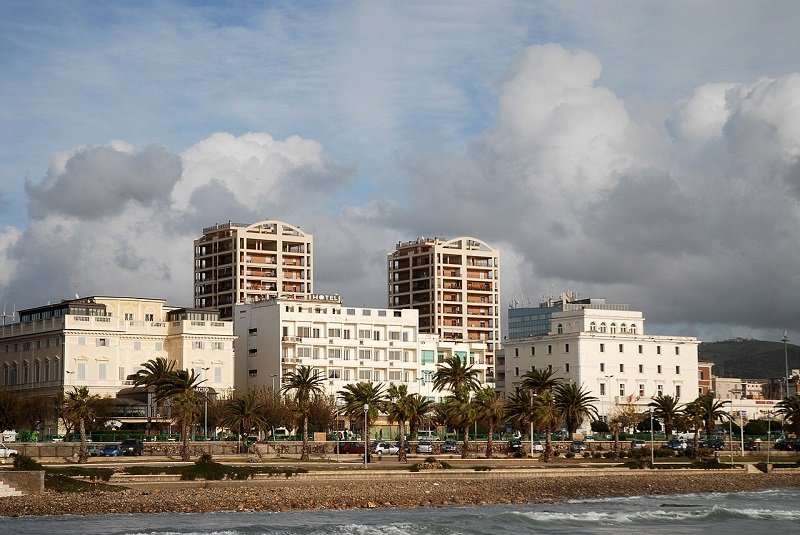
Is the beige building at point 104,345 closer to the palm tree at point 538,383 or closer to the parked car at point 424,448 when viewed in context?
the parked car at point 424,448

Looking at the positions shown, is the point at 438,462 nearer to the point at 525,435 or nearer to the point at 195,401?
the point at 195,401

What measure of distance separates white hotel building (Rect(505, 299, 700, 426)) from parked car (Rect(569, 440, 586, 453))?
34977 mm

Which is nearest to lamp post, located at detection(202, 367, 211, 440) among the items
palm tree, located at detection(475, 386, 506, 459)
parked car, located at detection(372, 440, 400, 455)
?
→ parked car, located at detection(372, 440, 400, 455)

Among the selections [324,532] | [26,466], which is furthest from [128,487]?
[324,532]

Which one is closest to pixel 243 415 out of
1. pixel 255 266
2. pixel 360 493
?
pixel 360 493

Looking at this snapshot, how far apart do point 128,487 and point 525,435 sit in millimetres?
78211

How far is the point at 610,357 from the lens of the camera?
170 meters

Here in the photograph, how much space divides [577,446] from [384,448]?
19.9 meters

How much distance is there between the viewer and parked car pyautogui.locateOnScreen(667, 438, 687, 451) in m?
129

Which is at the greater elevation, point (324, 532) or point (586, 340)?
point (586, 340)

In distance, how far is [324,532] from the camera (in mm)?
58281

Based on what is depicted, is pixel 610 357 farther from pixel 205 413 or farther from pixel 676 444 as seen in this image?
pixel 205 413

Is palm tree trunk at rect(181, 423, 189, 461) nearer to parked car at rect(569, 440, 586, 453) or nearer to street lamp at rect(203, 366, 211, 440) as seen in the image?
street lamp at rect(203, 366, 211, 440)

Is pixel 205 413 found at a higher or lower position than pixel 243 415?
higher
